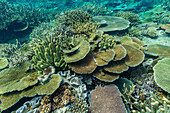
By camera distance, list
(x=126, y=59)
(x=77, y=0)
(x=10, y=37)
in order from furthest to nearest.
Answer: (x=77, y=0) → (x=10, y=37) → (x=126, y=59)

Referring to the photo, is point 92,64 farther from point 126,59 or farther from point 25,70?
point 25,70

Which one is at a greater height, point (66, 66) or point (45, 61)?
point (45, 61)

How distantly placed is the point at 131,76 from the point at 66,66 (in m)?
2.54

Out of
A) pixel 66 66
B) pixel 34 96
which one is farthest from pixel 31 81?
pixel 66 66

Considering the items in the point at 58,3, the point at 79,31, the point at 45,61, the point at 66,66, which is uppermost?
the point at 58,3

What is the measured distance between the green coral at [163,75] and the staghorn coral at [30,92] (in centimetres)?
302

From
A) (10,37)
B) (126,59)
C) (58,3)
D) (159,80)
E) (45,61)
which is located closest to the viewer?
(159,80)

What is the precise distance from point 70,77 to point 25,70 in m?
1.70

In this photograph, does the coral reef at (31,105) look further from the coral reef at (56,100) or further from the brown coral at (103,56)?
the brown coral at (103,56)

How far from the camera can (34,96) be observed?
7.98 feet

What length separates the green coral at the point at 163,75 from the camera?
96.7 inches

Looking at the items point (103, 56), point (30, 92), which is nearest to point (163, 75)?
point (103, 56)

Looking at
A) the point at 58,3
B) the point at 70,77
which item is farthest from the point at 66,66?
the point at 58,3

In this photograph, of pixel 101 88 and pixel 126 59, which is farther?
pixel 126 59
